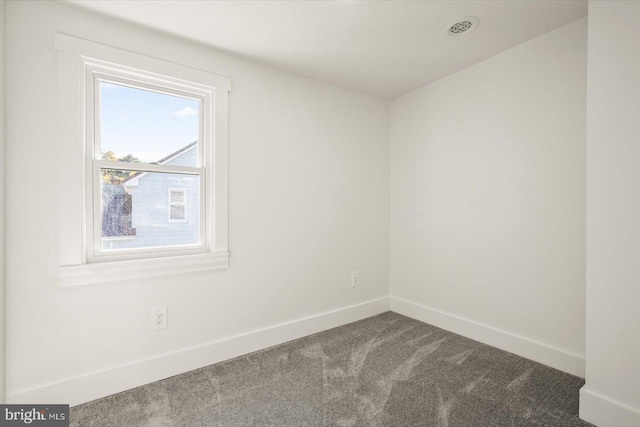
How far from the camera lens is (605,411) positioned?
5.30ft

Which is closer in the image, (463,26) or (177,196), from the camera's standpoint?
(463,26)

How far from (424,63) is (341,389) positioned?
251cm

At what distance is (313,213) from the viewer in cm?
288

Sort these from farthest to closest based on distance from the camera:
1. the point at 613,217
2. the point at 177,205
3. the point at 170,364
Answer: the point at 177,205 < the point at 170,364 < the point at 613,217

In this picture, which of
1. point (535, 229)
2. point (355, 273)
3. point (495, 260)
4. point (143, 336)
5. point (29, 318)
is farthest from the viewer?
point (355, 273)

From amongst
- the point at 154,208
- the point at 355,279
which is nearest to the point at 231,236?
the point at 154,208

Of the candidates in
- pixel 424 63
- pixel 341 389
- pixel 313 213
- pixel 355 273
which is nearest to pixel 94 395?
pixel 341 389

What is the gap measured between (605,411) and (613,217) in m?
0.99

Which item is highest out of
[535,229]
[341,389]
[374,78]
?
[374,78]

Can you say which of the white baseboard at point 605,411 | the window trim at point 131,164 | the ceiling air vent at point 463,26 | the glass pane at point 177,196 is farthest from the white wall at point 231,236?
the white baseboard at point 605,411

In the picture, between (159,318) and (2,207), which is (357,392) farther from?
(2,207)

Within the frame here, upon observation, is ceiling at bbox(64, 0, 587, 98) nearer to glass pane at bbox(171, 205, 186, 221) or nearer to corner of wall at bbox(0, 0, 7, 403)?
corner of wall at bbox(0, 0, 7, 403)

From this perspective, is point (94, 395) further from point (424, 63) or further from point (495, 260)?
point (424, 63)

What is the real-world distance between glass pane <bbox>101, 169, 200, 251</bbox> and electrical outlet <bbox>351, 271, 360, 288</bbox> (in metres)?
1.53
